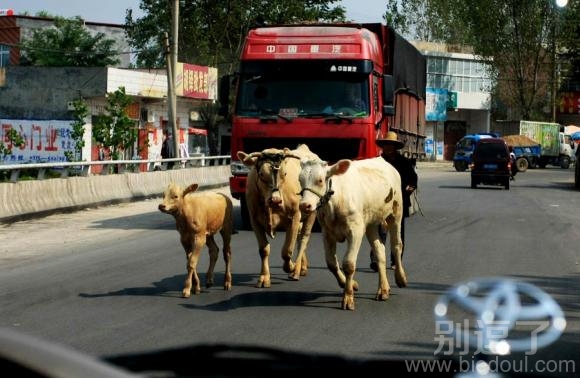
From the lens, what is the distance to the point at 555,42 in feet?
282

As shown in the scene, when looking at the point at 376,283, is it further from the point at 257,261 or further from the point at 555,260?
the point at 555,260

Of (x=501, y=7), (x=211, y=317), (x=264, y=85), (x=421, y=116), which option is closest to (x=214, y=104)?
(x=501, y=7)

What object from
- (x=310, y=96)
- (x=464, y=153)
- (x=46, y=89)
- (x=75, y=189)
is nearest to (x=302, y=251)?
(x=310, y=96)

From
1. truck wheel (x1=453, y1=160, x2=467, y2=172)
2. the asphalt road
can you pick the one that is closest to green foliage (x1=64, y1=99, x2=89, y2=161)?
the asphalt road

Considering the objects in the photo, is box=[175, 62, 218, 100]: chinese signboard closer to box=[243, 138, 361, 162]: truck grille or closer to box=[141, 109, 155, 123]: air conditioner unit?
box=[141, 109, 155, 123]: air conditioner unit

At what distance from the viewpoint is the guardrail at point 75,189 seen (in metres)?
21.0

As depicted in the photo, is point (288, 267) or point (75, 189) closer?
point (288, 267)

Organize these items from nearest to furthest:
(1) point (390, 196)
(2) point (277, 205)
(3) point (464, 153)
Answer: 1. (1) point (390, 196)
2. (2) point (277, 205)
3. (3) point (464, 153)

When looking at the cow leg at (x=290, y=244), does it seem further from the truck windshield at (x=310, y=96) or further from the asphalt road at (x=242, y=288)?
the truck windshield at (x=310, y=96)

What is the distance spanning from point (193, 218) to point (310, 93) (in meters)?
8.21

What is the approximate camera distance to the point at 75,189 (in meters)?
24.3

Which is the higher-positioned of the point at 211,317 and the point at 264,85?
the point at 264,85

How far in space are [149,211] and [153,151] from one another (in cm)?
2527

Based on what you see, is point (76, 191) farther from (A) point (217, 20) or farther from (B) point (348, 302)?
(A) point (217, 20)
